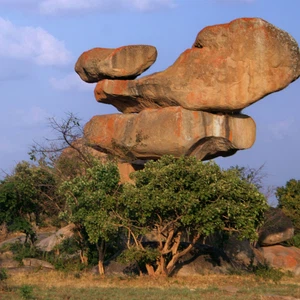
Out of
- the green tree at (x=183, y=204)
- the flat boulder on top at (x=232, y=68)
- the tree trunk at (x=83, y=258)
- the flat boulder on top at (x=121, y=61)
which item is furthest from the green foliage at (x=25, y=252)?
the flat boulder on top at (x=232, y=68)

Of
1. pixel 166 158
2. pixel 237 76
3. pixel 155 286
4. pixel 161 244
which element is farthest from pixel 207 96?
pixel 155 286

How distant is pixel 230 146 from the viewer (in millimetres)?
24359

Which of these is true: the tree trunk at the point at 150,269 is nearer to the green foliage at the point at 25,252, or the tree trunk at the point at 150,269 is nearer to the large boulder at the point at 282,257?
the green foliage at the point at 25,252

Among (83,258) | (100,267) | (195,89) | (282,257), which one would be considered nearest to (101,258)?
(100,267)

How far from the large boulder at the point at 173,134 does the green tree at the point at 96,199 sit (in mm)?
2451

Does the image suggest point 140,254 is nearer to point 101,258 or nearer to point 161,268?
point 161,268

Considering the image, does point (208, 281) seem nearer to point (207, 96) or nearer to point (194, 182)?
point (194, 182)

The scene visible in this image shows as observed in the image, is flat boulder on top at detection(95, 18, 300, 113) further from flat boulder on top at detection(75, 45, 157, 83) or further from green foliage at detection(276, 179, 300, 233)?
green foliage at detection(276, 179, 300, 233)

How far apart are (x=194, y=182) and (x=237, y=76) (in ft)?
15.0

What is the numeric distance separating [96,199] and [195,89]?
206 inches

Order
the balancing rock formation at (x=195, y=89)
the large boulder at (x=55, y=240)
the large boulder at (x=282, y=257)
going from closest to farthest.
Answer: the balancing rock formation at (x=195, y=89) → the large boulder at (x=55, y=240) → the large boulder at (x=282, y=257)

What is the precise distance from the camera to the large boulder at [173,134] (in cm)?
2352

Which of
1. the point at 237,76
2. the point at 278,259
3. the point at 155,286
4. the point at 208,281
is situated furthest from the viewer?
the point at 278,259

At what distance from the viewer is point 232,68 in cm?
2295
